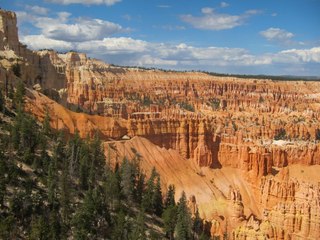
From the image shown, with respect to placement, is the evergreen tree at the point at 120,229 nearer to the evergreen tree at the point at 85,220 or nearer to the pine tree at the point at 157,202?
the evergreen tree at the point at 85,220

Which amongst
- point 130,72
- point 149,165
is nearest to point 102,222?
point 149,165

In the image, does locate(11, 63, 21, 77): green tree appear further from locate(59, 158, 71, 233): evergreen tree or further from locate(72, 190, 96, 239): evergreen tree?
locate(72, 190, 96, 239): evergreen tree

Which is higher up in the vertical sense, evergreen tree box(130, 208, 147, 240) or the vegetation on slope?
the vegetation on slope

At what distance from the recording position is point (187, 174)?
68250mm

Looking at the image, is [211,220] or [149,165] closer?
[211,220]

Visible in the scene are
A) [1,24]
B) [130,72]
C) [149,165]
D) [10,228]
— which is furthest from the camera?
[130,72]

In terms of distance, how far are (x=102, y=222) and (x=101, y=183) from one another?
8765mm

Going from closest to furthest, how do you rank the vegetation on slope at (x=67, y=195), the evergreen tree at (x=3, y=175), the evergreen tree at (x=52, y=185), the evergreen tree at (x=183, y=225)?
1. the evergreen tree at (x=3, y=175)
2. the vegetation on slope at (x=67, y=195)
3. the evergreen tree at (x=52, y=185)
4. the evergreen tree at (x=183, y=225)

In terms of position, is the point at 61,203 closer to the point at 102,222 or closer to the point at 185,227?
the point at 102,222

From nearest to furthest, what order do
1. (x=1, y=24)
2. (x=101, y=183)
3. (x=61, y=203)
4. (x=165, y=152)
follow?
(x=61, y=203), (x=101, y=183), (x=1, y=24), (x=165, y=152)

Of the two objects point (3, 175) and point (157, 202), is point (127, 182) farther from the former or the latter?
point (3, 175)

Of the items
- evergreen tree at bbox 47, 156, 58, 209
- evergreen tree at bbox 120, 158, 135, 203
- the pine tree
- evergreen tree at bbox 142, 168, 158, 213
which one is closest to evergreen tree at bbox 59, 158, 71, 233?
evergreen tree at bbox 47, 156, 58, 209

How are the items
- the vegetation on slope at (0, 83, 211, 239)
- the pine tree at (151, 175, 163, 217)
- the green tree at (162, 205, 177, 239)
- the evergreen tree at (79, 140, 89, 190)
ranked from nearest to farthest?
the vegetation on slope at (0, 83, 211, 239) < the green tree at (162, 205, 177, 239) < the evergreen tree at (79, 140, 89, 190) < the pine tree at (151, 175, 163, 217)

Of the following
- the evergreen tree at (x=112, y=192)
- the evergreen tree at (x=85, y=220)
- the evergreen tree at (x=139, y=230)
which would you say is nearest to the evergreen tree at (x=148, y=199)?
the evergreen tree at (x=112, y=192)
